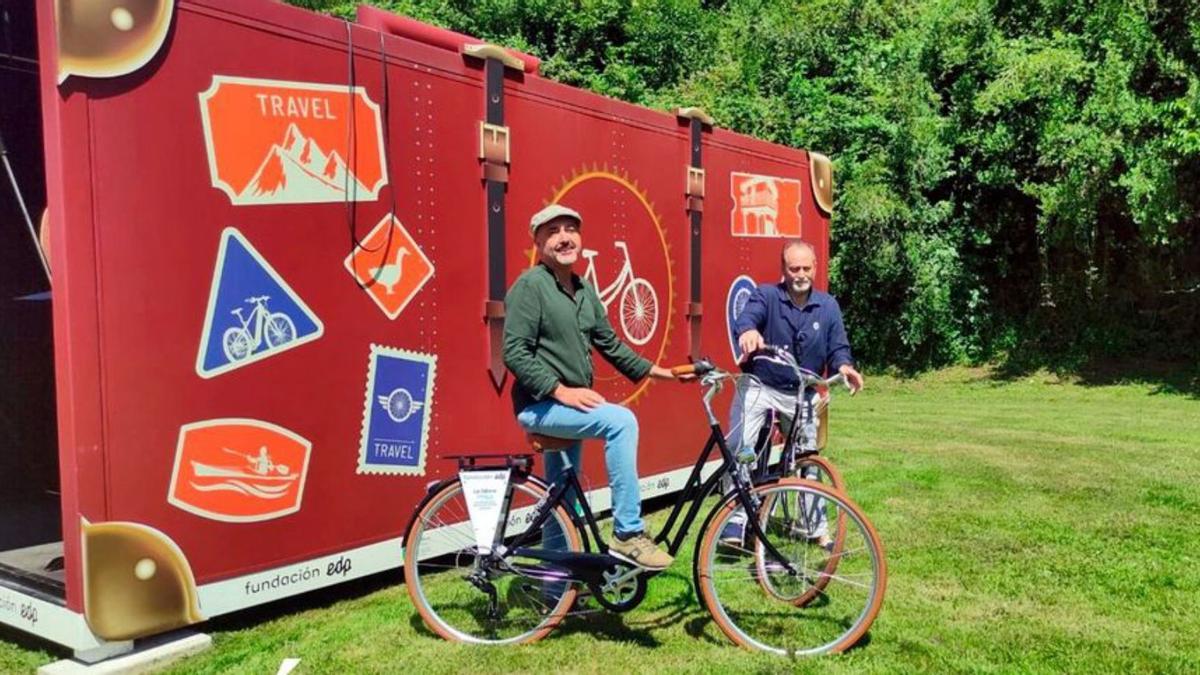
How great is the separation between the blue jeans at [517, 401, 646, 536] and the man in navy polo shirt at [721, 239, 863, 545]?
1.32 meters

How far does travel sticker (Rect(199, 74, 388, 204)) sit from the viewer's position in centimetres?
380

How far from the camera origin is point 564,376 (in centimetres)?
383

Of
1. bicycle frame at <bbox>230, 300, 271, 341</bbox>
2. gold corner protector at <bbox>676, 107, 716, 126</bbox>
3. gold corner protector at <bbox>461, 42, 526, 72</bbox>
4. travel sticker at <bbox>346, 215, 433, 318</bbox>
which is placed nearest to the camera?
bicycle frame at <bbox>230, 300, 271, 341</bbox>

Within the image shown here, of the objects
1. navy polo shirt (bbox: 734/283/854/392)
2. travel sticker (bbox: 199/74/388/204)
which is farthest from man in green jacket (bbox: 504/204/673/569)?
navy polo shirt (bbox: 734/283/854/392)

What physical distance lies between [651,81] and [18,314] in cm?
1811

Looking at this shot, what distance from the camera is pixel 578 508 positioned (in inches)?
153

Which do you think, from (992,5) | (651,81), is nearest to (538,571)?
(992,5)

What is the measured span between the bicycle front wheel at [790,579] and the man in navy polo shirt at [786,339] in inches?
39.6

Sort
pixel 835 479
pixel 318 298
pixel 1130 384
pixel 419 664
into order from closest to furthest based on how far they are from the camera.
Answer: pixel 419 664 → pixel 318 298 → pixel 835 479 → pixel 1130 384

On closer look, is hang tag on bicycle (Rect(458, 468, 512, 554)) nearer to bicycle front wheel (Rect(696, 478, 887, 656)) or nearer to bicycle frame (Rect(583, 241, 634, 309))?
→ bicycle front wheel (Rect(696, 478, 887, 656))

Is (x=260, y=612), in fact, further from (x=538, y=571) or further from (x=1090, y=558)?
(x=1090, y=558)

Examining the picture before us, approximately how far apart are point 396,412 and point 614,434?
1.32 m

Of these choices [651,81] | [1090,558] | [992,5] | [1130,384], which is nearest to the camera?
[1090,558]

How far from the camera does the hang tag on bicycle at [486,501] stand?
3.80 metres
